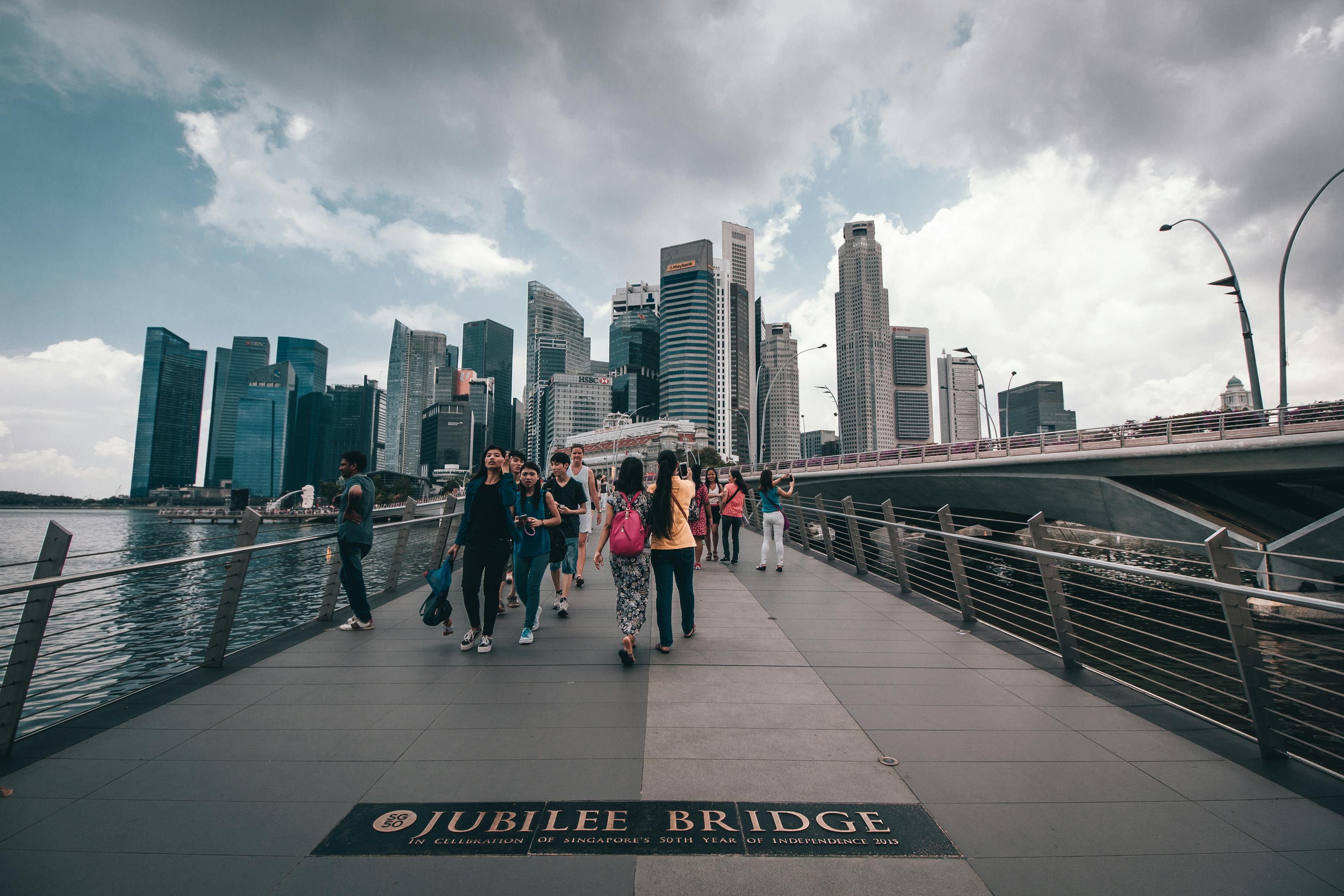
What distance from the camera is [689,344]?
160 m

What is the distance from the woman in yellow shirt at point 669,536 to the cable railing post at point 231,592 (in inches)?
130

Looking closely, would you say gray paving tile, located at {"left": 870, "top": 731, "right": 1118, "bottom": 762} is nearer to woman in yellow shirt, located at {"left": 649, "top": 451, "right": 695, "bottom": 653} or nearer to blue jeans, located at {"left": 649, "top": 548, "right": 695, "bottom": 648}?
blue jeans, located at {"left": 649, "top": 548, "right": 695, "bottom": 648}

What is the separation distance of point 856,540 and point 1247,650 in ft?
21.8

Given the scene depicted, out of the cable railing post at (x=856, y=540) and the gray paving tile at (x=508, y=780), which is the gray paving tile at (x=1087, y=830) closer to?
the gray paving tile at (x=508, y=780)

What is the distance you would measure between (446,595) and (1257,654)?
6.21 m

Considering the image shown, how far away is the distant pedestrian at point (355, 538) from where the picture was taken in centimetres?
623

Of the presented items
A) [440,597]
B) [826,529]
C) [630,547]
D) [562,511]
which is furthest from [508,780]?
[826,529]

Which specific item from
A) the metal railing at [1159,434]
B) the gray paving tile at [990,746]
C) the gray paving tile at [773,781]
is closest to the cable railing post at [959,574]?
the gray paving tile at [990,746]

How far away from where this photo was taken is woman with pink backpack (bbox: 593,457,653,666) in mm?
5375

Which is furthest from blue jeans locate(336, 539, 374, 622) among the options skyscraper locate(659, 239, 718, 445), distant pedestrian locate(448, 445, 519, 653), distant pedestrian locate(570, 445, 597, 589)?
skyscraper locate(659, 239, 718, 445)

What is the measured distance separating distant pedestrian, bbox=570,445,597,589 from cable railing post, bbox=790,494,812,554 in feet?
17.6

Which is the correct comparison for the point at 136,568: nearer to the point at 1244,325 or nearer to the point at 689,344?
the point at 1244,325

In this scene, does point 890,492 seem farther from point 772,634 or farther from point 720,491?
point 772,634

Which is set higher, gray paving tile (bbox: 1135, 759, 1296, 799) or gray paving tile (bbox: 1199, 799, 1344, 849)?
gray paving tile (bbox: 1135, 759, 1296, 799)
